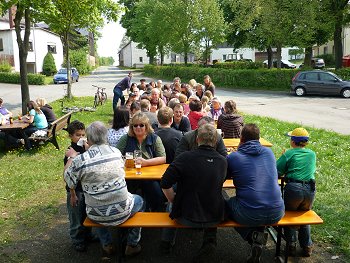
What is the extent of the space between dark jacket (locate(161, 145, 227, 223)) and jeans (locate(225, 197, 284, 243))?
0.60 feet

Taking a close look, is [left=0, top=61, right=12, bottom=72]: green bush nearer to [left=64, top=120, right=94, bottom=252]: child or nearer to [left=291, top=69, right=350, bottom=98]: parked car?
[left=291, top=69, right=350, bottom=98]: parked car

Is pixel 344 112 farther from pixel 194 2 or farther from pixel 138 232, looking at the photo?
pixel 194 2

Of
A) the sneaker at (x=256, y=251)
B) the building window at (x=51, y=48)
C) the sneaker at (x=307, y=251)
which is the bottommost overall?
the sneaker at (x=307, y=251)

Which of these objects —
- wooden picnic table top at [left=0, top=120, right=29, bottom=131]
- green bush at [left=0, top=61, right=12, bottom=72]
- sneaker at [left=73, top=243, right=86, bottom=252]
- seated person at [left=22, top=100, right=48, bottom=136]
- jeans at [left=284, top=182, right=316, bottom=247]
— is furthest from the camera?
green bush at [left=0, top=61, right=12, bottom=72]

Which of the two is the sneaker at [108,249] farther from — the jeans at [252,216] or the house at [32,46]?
the house at [32,46]

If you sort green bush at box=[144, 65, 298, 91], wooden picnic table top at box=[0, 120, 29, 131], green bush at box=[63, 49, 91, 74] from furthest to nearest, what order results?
green bush at box=[63, 49, 91, 74] → green bush at box=[144, 65, 298, 91] → wooden picnic table top at box=[0, 120, 29, 131]

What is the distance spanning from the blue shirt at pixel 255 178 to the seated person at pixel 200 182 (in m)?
0.19

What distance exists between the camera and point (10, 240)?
5.00 metres

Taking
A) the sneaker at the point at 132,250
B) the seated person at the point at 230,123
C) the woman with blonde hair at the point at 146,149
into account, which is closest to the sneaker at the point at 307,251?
the woman with blonde hair at the point at 146,149

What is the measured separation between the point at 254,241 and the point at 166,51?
4921cm

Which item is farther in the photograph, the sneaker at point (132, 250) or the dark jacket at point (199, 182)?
the sneaker at point (132, 250)

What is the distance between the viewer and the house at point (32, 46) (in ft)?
136

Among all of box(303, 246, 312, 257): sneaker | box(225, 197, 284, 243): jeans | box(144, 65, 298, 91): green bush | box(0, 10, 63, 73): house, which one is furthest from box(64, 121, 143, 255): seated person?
box(0, 10, 63, 73): house

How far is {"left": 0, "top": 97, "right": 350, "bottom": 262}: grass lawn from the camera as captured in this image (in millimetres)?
5164
